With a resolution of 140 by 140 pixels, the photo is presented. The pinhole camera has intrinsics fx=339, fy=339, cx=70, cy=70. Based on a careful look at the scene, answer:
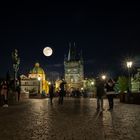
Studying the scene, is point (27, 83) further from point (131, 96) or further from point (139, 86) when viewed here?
point (131, 96)

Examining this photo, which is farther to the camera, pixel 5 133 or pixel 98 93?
pixel 98 93

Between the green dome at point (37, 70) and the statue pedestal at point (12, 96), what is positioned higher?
the green dome at point (37, 70)

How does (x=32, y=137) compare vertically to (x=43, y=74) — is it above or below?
below

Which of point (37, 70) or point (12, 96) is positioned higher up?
point (37, 70)

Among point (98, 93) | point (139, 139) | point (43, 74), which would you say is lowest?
point (139, 139)

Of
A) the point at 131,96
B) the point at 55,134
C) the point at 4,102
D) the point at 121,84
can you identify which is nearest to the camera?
the point at 55,134

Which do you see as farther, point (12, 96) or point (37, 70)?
point (37, 70)

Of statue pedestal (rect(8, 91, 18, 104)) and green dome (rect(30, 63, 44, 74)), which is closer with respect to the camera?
statue pedestal (rect(8, 91, 18, 104))

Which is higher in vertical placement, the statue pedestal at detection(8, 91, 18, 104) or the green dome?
the green dome

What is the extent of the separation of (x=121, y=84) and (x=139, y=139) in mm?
121951

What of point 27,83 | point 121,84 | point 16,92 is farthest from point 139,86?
point 27,83

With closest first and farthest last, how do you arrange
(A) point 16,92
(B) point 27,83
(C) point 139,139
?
(C) point 139,139 → (A) point 16,92 → (B) point 27,83

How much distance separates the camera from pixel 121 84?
12794 centimetres

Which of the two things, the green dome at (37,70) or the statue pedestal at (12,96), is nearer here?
the statue pedestal at (12,96)
